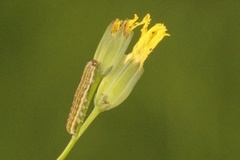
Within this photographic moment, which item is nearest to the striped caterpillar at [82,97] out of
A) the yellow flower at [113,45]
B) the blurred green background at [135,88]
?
the yellow flower at [113,45]

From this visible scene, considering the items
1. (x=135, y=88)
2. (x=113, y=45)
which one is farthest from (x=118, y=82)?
(x=135, y=88)

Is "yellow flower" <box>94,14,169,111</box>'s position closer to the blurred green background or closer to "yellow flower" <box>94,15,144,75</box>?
"yellow flower" <box>94,15,144,75</box>

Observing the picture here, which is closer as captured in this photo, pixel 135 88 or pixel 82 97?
pixel 82 97

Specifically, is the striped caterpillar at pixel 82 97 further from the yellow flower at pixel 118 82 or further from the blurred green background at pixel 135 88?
the blurred green background at pixel 135 88

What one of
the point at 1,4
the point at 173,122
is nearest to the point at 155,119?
the point at 173,122

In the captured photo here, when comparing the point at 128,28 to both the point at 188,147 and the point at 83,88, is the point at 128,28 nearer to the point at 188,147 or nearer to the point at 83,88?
the point at 83,88

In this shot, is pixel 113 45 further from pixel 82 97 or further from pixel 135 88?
pixel 135 88

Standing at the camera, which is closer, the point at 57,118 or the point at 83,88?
the point at 83,88
